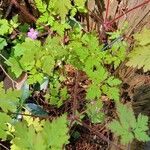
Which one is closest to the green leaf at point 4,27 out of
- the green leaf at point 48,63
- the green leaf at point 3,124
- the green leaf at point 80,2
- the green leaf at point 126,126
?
the green leaf at point 48,63

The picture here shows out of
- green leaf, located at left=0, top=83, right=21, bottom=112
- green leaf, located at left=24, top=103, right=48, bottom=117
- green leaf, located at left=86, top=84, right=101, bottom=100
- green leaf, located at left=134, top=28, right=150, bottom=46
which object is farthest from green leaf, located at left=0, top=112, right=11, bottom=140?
green leaf, located at left=134, top=28, right=150, bottom=46

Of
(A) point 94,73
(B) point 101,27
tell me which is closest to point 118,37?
(B) point 101,27

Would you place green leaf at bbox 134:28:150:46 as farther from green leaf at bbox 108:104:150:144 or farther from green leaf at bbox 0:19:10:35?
green leaf at bbox 0:19:10:35

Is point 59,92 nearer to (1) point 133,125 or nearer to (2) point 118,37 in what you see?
(2) point 118,37

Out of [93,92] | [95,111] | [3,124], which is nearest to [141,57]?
[93,92]

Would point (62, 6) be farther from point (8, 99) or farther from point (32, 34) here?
point (8, 99)

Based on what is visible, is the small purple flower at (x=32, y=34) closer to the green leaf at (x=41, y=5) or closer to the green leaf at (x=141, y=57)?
the green leaf at (x=41, y=5)

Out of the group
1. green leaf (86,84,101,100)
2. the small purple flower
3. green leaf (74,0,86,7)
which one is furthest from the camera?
the small purple flower

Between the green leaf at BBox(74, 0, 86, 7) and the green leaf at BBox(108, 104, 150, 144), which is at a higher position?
the green leaf at BBox(74, 0, 86, 7)

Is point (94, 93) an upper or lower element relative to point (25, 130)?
upper

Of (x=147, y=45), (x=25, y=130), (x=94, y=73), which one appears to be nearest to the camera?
(x=25, y=130)

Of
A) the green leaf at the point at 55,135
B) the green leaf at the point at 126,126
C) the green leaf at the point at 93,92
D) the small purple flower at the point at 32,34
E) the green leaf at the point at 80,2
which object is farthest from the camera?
the small purple flower at the point at 32,34
